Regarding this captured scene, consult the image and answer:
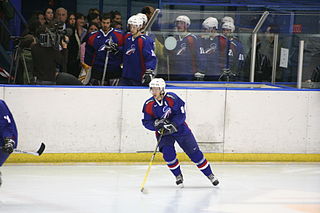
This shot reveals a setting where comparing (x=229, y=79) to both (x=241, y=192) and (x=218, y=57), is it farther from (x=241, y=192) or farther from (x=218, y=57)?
(x=241, y=192)

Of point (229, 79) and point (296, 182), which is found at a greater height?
point (229, 79)

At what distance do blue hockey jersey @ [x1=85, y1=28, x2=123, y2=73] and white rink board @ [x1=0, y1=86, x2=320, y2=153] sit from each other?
1.55 feet

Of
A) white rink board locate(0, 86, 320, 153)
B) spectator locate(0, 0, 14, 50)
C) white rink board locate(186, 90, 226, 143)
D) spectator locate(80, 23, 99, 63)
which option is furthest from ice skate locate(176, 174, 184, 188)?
spectator locate(0, 0, 14, 50)

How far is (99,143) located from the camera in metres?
8.23

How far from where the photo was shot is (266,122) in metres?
8.71

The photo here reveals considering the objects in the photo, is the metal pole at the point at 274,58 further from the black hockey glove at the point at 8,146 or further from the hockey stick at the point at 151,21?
the black hockey glove at the point at 8,146

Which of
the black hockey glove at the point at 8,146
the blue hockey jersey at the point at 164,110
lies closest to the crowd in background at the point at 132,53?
the blue hockey jersey at the point at 164,110

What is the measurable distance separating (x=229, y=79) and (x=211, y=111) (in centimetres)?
70

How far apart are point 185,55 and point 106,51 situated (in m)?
1.07

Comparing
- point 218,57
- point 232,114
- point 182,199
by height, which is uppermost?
point 218,57

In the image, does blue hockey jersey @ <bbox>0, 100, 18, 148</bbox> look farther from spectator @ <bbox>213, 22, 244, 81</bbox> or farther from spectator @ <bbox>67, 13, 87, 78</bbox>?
spectator @ <bbox>213, 22, 244, 81</bbox>

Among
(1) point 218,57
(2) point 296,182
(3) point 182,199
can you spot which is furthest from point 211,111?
(3) point 182,199

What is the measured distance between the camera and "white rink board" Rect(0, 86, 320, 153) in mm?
8039

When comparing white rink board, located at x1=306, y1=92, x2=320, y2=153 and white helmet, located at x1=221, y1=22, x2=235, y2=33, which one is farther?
white helmet, located at x1=221, y1=22, x2=235, y2=33
